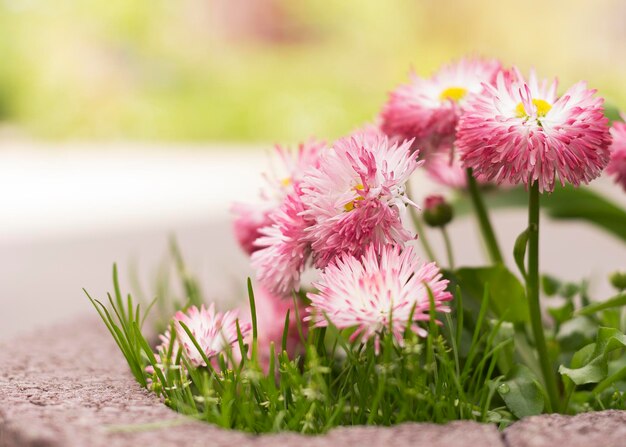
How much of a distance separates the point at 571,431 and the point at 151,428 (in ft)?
0.82

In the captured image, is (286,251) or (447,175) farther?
(447,175)

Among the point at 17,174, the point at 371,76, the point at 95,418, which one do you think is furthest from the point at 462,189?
the point at 371,76

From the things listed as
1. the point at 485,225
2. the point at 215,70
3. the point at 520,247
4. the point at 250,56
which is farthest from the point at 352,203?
the point at 250,56

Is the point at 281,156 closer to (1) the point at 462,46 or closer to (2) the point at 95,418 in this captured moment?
(2) the point at 95,418

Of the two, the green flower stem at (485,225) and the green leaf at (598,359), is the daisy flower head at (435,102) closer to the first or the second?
the green flower stem at (485,225)

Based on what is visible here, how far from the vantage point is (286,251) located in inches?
23.8

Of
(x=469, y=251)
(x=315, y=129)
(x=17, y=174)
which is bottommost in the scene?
(x=469, y=251)

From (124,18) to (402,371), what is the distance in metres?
5.51

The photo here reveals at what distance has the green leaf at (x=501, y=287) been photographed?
724 millimetres

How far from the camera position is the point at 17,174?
151 inches

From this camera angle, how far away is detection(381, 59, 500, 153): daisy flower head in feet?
2.26

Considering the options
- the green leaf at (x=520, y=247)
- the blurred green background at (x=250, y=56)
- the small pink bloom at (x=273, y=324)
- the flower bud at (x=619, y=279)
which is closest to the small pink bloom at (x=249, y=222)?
the small pink bloom at (x=273, y=324)

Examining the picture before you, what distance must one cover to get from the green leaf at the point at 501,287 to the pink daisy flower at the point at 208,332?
197mm

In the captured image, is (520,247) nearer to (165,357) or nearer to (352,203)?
(352,203)
